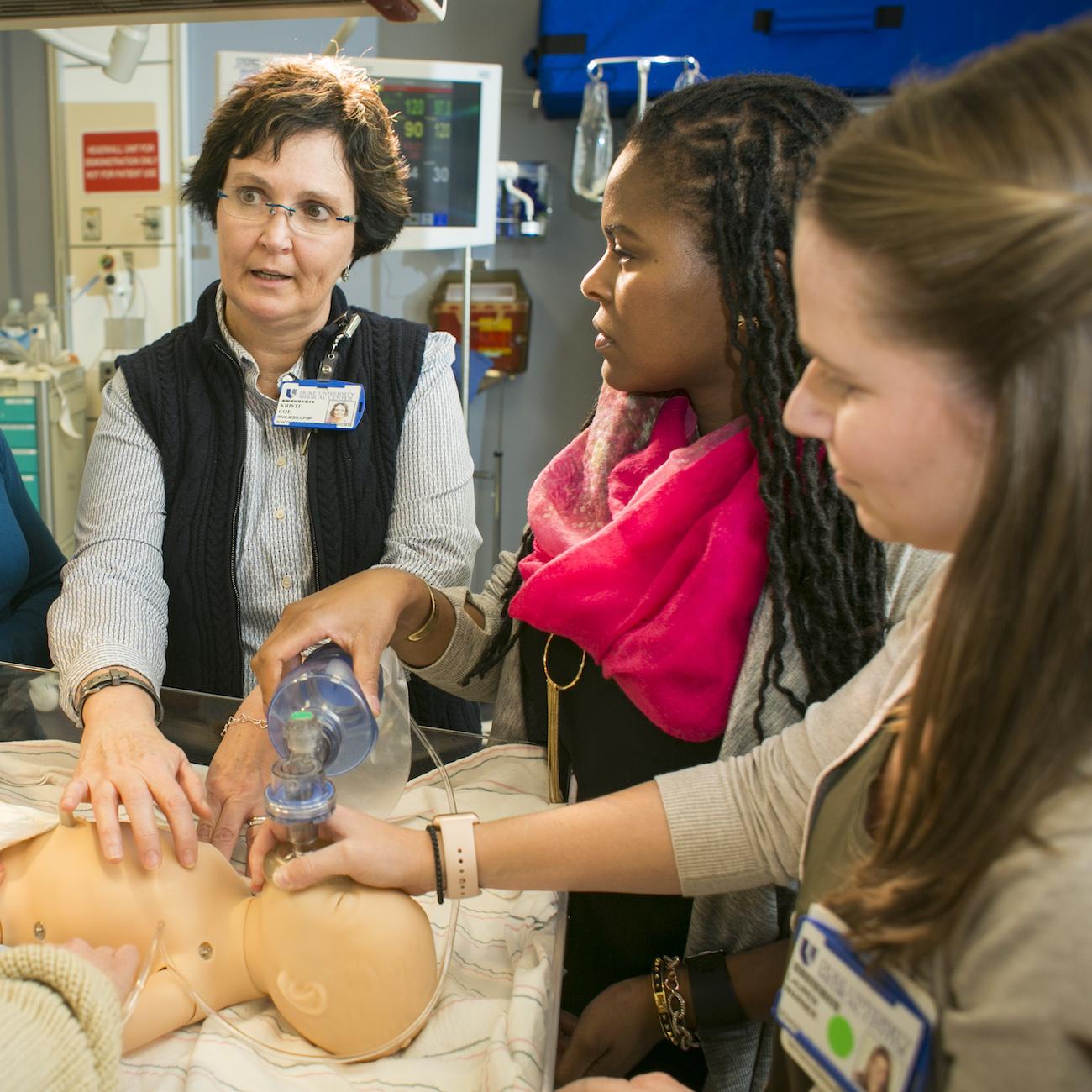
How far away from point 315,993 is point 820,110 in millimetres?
1044

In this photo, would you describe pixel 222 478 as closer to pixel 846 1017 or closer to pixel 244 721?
pixel 244 721

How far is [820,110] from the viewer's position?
111cm

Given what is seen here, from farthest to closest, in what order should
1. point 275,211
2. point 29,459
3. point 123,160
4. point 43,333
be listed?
point 123,160, point 43,333, point 29,459, point 275,211

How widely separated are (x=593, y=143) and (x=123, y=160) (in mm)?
1853

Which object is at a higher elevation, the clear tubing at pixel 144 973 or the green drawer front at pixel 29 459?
the green drawer front at pixel 29 459

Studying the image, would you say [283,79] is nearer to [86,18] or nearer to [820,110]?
[86,18]

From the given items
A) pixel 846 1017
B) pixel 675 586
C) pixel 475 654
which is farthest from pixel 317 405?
pixel 846 1017

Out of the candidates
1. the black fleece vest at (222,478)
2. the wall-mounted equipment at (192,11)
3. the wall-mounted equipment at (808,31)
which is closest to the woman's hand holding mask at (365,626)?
the black fleece vest at (222,478)

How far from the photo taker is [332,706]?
1.14m

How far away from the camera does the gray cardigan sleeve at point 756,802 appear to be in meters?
0.97

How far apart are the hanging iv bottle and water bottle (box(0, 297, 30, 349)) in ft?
6.96

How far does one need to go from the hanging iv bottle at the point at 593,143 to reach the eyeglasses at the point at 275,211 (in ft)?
6.44

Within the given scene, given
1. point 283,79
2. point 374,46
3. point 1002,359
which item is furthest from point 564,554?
point 374,46

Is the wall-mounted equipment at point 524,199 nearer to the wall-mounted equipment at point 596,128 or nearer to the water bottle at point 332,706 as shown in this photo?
the wall-mounted equipment at point 596,128
